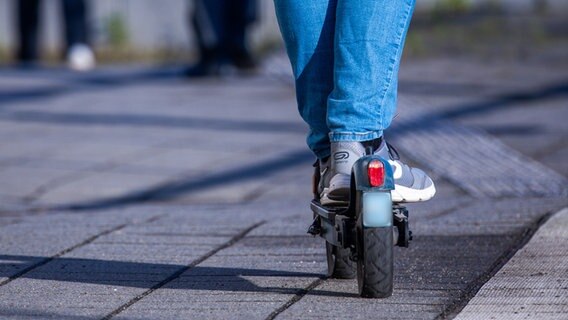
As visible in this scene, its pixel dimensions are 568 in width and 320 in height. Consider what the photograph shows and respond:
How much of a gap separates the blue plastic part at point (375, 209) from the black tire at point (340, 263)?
355 millimetres

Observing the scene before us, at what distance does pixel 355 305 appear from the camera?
9.00 feet

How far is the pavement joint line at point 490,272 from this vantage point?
8.93ft

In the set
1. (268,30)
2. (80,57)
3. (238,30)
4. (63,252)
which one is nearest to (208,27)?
(238,30)

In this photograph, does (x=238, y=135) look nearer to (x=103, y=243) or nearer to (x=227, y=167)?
(x=227, y=167)

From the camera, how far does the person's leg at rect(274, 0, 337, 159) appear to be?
283cm

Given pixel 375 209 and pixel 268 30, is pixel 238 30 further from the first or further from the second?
pixel 375 209

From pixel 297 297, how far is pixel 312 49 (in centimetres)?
65

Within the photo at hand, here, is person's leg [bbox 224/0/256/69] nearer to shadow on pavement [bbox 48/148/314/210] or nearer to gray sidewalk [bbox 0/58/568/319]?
gray sidewalk [bbox 0/58/568/319]

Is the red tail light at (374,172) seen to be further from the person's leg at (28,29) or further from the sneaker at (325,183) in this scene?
the person's leg at (28,29)

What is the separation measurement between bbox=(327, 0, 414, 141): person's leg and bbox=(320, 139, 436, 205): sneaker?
0.10 feet

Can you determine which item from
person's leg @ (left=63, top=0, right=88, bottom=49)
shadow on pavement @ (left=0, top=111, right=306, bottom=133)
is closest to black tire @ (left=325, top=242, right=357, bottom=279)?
shadow on pavement @ (left=0, top=111, right=306, bottom=133)

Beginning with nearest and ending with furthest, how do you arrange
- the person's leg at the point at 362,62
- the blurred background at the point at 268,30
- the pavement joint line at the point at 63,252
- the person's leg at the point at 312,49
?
1. the person's leg at the point at 362,62
2. the person's leg at the point at 312,49
3. the pavement joint line at the point at 63,252
4. the blurred background at the point at 268,30

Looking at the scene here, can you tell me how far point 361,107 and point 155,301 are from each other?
0.74 metres

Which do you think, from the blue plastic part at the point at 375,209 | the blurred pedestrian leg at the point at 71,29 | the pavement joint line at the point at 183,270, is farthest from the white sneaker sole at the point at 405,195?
the blurred pedestrian leg at the point at 71,29
